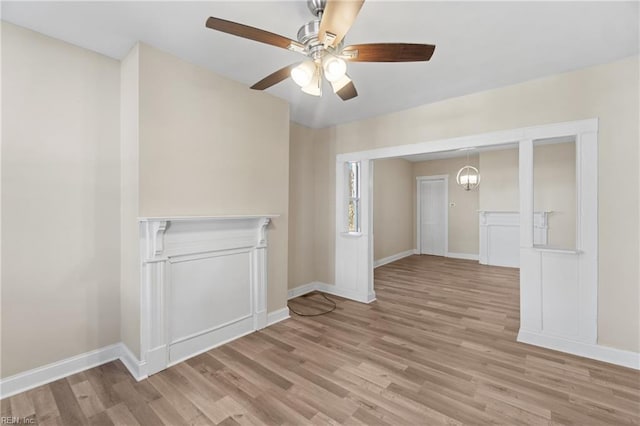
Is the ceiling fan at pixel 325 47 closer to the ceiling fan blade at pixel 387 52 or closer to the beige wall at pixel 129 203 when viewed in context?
the ceiling fan blade at pixel 387 52

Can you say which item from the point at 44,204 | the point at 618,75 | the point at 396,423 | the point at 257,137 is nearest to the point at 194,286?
the point at 44,204

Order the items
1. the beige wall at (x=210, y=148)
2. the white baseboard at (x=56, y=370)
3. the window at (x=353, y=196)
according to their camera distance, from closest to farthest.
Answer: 1. the white baseboard at (x=56, y=370)
2. the beige wall at (x=210, y=148)
3. the window at (x=353, y=196)

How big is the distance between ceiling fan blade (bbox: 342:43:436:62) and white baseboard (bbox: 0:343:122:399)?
9.91 ft

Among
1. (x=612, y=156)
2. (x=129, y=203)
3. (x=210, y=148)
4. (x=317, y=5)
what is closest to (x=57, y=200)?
(x=129, y=203)

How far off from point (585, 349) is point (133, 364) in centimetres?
394

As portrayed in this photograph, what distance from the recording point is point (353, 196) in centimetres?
438

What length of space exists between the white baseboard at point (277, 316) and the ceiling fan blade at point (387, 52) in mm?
2735

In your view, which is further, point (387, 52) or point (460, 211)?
point (460, 211)

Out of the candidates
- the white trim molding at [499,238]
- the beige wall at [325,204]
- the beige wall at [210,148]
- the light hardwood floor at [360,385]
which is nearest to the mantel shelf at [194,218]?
the beige wall at [210,148]

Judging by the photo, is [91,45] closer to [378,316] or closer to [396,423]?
[396,423]

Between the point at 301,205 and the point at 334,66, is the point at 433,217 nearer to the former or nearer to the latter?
the point at 301,205

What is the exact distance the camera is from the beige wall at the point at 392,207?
21.0ft

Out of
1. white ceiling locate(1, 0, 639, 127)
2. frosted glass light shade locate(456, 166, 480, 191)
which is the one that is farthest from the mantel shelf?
frosted glass light shade locate(456, 166, 480, 191)

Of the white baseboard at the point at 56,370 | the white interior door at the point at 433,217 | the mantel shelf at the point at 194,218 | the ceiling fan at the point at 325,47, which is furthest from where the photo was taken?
the white interior door at the point at 433,217
